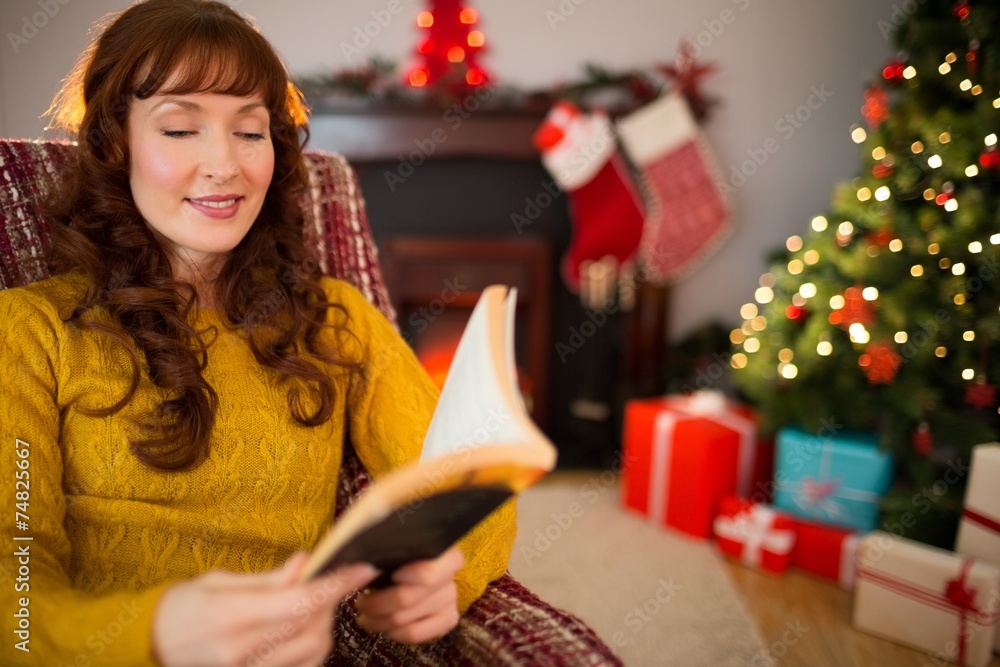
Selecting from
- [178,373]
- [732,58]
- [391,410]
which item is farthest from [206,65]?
[732,58]

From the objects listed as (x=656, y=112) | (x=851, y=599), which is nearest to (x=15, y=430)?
(x=851, y=599)

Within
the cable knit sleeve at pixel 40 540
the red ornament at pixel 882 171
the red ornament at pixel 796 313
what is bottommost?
the red ornament at pixel 796 313

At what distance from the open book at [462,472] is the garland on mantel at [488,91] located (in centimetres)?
195

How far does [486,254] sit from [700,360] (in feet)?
3.05

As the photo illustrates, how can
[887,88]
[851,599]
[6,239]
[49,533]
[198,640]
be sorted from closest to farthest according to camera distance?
[198,640] < [49,533] < [6,239] < [851,599] < [887,88]

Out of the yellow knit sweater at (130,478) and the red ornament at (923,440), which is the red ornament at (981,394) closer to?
the red ornament at (923,440)

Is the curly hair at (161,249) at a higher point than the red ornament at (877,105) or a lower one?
lower

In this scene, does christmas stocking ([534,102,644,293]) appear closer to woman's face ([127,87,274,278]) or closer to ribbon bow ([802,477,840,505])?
ribbon bow ([802,477,840,505])

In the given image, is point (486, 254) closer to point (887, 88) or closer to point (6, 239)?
point (887, 88)

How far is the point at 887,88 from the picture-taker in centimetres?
209

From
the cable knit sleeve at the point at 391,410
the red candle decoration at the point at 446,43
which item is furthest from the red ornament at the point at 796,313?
the cable knit sleeve at the point at 391,410

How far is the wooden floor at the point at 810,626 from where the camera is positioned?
166cm

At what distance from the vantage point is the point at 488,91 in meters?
2.53

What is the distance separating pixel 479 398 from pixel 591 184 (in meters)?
2.12
